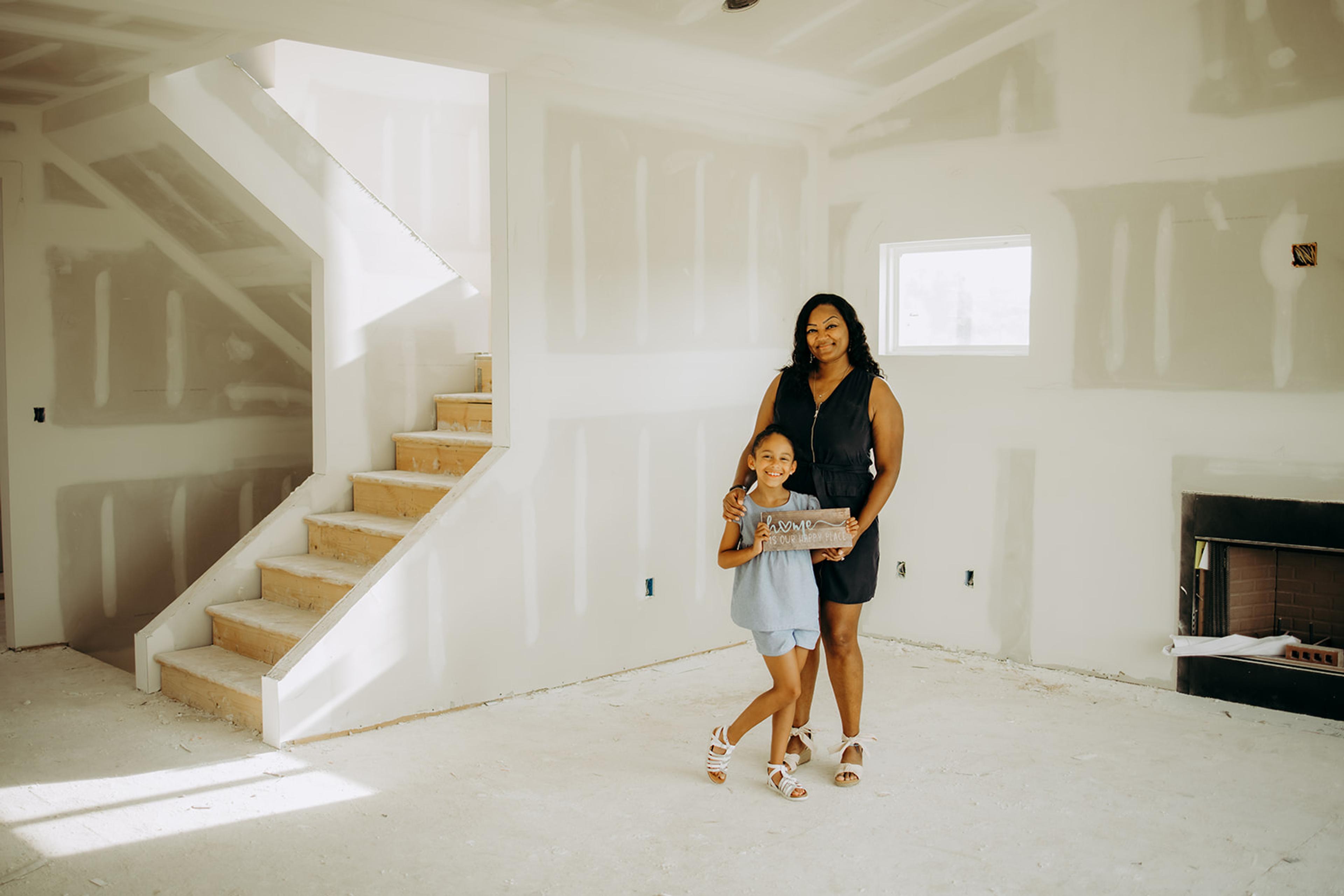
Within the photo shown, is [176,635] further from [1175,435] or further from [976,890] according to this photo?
[1175,435]

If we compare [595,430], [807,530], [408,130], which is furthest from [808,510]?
[408,130]

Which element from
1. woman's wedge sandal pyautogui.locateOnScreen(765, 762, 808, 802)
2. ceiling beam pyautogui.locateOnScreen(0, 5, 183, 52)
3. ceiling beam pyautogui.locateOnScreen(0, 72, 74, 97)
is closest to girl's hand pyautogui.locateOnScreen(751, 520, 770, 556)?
woman's wedge sandal pyautogui.locateOnScreen(765, 762, 808, 802)

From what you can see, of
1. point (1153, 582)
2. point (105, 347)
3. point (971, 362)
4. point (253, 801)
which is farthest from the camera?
point (105, 347)

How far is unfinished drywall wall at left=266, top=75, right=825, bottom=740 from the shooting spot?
151 inches

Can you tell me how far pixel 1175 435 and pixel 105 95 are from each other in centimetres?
452

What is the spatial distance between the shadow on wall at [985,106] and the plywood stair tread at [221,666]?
350cm

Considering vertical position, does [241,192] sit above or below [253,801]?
above

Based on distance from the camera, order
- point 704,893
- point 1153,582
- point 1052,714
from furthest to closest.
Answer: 1. point 1153,582
2. point 1052,714
3. point 704,893

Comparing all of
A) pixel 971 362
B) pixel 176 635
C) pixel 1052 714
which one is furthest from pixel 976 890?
pixel 176 635

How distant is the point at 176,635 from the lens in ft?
14.2

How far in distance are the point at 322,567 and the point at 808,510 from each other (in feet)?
7.59

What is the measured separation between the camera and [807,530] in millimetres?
2998

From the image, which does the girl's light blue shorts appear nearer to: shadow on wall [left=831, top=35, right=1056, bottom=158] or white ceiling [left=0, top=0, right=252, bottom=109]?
shadow on wall [left=831, top=35, right=1056, bottom=158]

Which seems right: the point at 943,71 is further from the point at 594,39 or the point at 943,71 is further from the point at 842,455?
the point at 842,455
